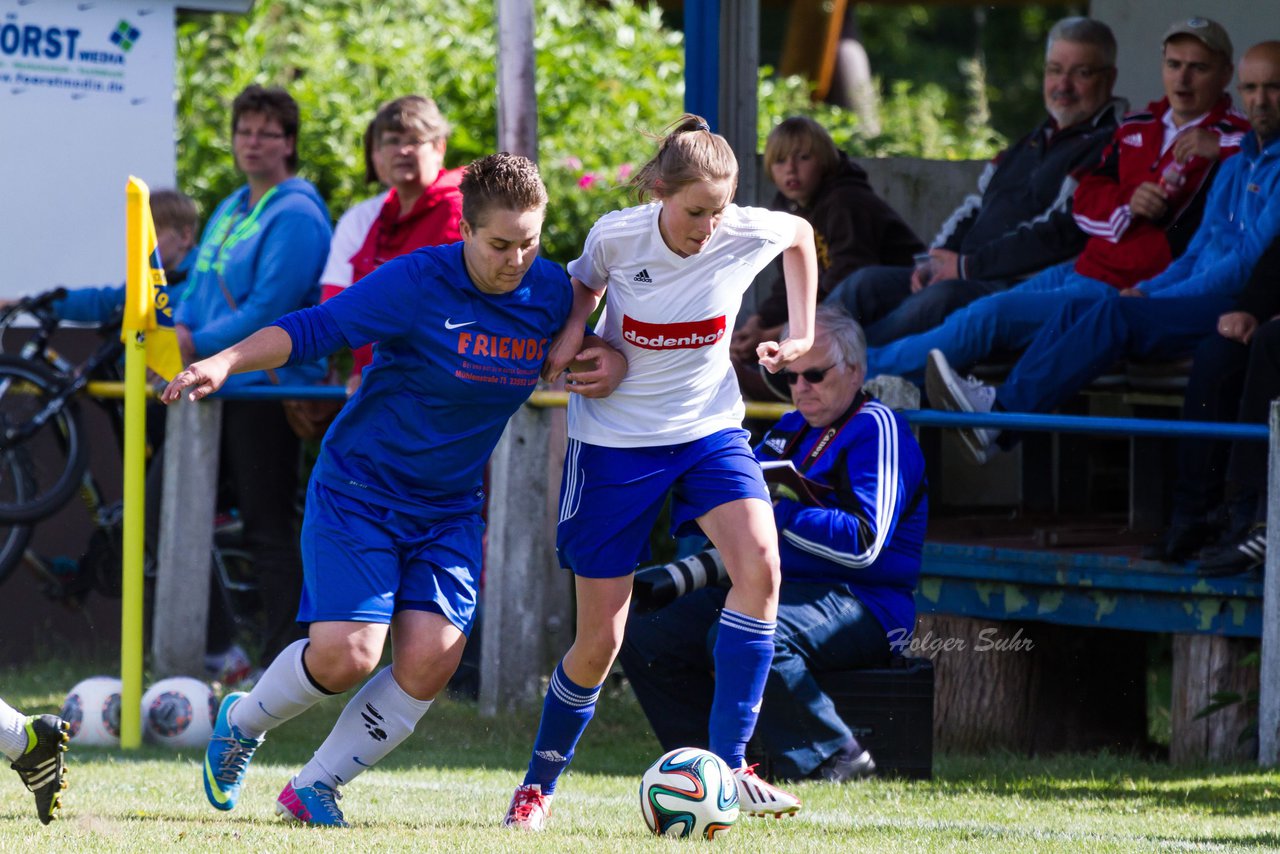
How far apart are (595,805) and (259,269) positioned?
295cm

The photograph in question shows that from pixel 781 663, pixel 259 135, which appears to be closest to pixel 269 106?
pixel 259 135

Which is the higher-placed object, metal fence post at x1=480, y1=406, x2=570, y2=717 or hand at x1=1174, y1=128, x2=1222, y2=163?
hand at x1=1174, y1=128, x2=1222, y2=163

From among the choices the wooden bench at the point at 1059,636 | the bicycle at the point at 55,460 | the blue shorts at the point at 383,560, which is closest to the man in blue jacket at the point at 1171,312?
the wooden bench at the point at 1059,636

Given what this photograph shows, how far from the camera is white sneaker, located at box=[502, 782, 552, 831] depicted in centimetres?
503

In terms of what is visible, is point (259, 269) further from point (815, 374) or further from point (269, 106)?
point (815, 374)

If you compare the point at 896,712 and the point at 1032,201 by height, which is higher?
the point at 1032,201

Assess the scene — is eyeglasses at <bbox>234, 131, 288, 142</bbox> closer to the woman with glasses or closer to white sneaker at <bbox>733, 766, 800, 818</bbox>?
the woman with glasses

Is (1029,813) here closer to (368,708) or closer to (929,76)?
(368,708)

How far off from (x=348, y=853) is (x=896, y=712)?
220 cm

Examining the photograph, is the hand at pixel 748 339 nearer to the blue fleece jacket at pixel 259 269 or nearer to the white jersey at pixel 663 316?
the blue fleece jacket at pixel 259 269

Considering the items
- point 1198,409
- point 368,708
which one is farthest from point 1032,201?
point 368,708

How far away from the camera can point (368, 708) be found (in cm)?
508

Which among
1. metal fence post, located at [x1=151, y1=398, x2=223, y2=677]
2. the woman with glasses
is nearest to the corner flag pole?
the woman with glasses

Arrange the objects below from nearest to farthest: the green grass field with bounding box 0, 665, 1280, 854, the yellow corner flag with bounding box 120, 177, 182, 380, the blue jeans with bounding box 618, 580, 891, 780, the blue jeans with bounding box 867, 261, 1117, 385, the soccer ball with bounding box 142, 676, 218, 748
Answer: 1. the green grass field with bounding box 0, 665, 1280, 854
2. the blue jeans with bounding box 618, 580, 891, 780
3. the yellow corner flag with bounding box 120, 177, 182, 380
4. the soccer ball with bounding box 142, 676, 218, 748
5. the blue jeans with bounding box 867, 261, 1117, 385
